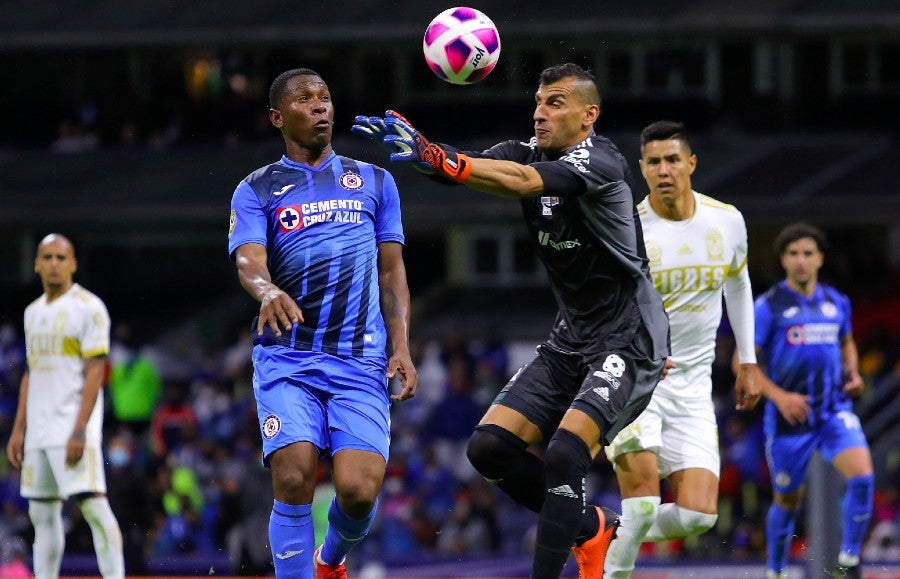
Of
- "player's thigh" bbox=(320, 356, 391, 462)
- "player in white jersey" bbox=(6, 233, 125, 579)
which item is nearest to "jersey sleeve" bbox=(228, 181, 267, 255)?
"player's thigh" bbox=(320, 356, 391, 462)

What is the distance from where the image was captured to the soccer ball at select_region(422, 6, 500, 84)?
723 centimetres

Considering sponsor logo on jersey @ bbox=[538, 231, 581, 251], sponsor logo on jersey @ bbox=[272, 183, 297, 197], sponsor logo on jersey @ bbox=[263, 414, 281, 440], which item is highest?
sponsor logo on jersey @ bbox=[272, 183, 297, 197]

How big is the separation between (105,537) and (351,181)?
11.5ft

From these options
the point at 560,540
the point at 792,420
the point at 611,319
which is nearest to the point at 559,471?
the point at 560,540

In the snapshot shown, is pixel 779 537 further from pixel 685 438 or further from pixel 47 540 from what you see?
pixel 47 540

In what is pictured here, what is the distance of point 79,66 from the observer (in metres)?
26.0

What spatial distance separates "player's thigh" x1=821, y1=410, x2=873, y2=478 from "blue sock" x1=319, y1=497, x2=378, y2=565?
4.26 metres

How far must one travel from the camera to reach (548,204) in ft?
23.2

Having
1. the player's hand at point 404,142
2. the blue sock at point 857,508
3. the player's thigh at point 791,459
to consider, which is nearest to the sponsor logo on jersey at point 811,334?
the player's thigh at point 791,459

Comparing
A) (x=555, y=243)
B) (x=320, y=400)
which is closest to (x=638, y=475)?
(x=555, y=243)

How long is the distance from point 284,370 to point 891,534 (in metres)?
8.58

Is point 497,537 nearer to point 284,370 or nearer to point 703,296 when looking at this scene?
point 703,296

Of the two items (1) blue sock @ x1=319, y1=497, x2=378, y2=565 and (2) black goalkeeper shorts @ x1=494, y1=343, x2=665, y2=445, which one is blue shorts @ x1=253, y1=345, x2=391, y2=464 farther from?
(2) black goalkeeper shorts @ x1=494, y1=343, x2=665, y2=445

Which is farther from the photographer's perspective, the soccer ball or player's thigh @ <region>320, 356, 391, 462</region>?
the soccer ball
